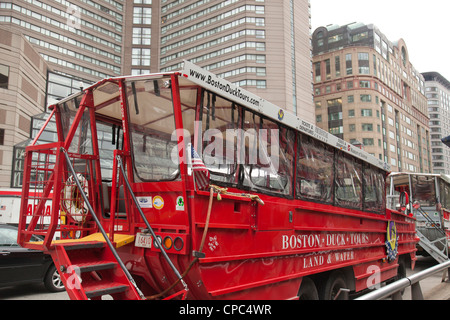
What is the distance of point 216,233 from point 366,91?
2747 inches

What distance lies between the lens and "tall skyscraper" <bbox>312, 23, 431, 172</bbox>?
6669cm

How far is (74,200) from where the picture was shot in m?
4.70

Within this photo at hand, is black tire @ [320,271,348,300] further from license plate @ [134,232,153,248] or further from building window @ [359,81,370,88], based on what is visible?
building window @ [359,81,370,88]

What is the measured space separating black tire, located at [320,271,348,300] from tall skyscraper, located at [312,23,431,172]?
61525mm

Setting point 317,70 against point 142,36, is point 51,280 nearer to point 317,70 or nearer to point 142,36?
point 142,36

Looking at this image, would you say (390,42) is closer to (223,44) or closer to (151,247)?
(223,44)

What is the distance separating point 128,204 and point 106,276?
2.61 ft

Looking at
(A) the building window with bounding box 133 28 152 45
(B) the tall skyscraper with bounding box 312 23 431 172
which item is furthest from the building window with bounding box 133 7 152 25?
(B) the tall skyscraper with bounding box 312 23 431 172

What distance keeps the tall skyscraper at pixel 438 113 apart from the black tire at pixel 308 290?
118023 millimetres

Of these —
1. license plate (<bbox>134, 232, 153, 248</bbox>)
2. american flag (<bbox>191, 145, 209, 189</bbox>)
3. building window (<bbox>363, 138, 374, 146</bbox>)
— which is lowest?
license plate (<bbox>134, 232, 153, 248</bbox>)

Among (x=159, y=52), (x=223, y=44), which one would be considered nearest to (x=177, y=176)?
(x=223, y=44)

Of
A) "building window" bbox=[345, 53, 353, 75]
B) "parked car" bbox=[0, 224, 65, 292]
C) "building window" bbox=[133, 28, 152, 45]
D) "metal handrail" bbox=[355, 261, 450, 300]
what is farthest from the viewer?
"building window" bbox=[133, 28, 152, 45]
